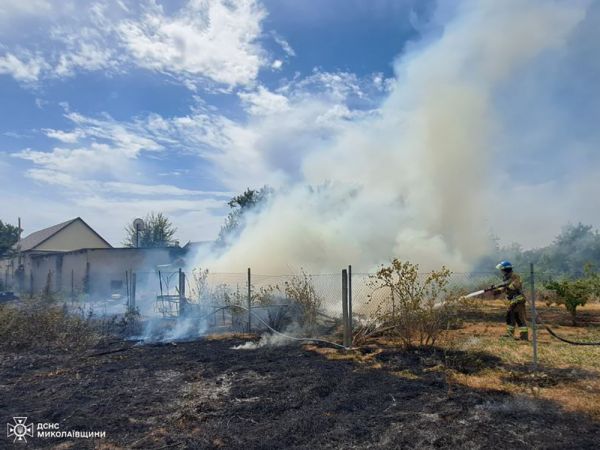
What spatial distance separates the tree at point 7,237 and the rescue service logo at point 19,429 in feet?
111

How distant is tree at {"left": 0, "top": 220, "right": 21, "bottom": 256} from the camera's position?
33031mm

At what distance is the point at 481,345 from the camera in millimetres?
8352

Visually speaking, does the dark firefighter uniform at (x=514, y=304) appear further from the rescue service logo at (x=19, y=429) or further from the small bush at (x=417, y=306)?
the rescue service logo at (x=19, y=429)

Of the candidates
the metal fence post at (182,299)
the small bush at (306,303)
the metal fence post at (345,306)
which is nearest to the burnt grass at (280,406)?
the metal fence post at (345,306)

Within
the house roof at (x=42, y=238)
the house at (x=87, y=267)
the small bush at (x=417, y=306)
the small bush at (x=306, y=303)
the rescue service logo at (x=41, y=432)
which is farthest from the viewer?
the house roof at (x=42, y=238)

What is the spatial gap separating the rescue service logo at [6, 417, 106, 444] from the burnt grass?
0.09 metres

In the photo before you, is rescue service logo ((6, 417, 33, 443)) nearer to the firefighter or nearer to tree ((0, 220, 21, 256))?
the firefighter

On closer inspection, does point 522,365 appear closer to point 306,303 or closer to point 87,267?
point 306,303

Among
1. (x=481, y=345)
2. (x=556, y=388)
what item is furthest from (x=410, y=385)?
(x=481, y=345)

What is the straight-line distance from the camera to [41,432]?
15.3 feet

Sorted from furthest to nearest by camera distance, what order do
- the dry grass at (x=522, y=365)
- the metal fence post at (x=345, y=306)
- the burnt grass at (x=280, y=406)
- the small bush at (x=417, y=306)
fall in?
the metal fence post at (x=345, y=306) < the small bush at (x=417, y=306) < the dry grass at (x=522, y=365) < the burnt grass at (x=280, y=406)

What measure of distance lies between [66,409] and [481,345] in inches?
279

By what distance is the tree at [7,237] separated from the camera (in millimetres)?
33031

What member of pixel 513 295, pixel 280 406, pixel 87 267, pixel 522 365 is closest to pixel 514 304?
pixel 513 295
